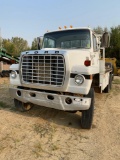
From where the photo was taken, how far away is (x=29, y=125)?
456 centimetres

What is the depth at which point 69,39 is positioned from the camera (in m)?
5.60

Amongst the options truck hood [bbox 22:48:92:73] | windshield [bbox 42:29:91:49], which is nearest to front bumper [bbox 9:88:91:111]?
truck hood [bbox 22:48:92:73]

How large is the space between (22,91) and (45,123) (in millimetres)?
988

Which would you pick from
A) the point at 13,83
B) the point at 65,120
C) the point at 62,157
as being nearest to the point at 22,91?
the point at 13,83

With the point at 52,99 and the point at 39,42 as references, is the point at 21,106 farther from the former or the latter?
the point at 39,42

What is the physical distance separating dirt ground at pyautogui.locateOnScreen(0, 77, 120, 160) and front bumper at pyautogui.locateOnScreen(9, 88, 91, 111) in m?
0.55

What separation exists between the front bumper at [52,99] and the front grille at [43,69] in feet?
0.91

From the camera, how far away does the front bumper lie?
415 cm

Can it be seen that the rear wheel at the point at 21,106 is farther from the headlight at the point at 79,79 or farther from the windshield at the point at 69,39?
the headlight at the point at 79,79

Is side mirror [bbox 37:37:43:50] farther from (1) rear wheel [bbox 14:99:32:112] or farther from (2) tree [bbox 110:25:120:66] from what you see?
(2) tree [bbox 110:25:120:66]

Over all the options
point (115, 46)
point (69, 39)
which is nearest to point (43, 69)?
point (69, 39)

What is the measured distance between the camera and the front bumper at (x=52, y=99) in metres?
4.15

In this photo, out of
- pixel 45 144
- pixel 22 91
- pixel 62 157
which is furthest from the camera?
pixel 22 91

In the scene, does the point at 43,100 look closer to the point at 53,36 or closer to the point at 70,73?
the point at 70,73
